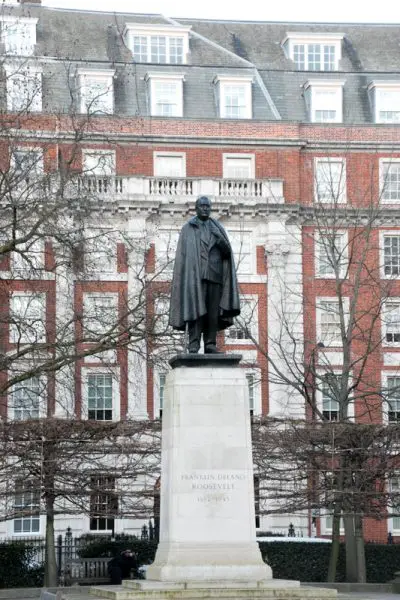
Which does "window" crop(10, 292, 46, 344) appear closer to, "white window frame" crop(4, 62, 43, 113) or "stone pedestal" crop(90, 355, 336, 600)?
"white window frame" crop(4, 62, 43, 113)

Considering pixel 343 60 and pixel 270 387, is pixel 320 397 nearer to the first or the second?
pixel 270 387

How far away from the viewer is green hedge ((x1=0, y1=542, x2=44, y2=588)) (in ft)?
104

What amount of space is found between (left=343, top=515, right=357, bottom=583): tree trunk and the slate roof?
20.3 metres

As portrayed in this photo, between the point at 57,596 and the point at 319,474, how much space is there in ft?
49.5

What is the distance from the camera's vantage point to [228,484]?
58.1ft

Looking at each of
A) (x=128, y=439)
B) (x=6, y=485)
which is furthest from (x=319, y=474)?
(x=6, y=485)

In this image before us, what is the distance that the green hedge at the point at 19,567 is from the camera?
104 ft

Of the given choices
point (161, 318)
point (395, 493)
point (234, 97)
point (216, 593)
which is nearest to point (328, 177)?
point (234, 97)

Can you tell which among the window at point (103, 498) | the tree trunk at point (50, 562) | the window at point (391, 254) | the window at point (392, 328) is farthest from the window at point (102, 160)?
the window at point (391, 254)

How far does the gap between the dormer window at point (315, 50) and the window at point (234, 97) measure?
3463 millimetres

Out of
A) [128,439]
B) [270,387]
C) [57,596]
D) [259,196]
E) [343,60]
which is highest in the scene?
[343,60]

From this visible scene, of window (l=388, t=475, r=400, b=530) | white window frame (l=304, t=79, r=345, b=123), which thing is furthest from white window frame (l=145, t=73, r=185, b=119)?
window (l=388, t=475, r=400, b=530)

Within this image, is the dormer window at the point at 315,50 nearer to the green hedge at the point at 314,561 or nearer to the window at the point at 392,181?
the window at the point at 392,181

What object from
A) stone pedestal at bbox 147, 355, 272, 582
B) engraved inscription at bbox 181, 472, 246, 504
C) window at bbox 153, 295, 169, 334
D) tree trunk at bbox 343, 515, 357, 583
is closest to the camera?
stone pedestal at bbox 147, 355, 272, 582
